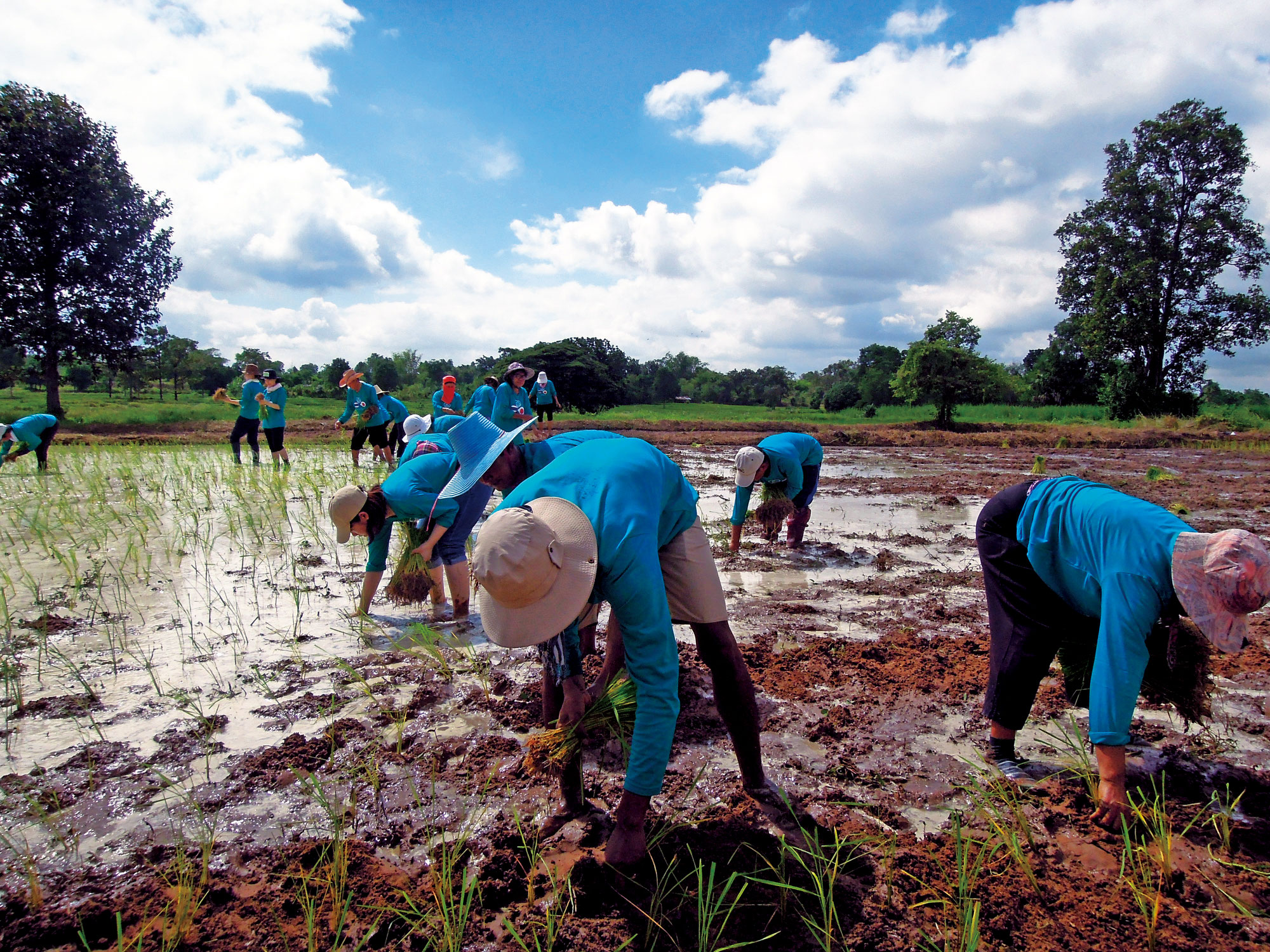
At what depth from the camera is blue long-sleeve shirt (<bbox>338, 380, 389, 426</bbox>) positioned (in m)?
9.42

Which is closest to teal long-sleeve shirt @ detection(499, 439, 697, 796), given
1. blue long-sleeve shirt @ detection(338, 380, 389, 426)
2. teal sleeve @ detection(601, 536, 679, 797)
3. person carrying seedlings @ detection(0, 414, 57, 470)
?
teal sleeve @ detection(601, 536, 679, 797)

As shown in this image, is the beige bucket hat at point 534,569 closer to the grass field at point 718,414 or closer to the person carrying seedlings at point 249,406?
the person carrying seedlings at point 249,406

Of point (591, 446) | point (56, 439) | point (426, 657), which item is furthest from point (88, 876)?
point (56, 439)

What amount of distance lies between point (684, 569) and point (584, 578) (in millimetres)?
688

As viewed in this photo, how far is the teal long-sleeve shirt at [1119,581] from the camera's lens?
200 cm

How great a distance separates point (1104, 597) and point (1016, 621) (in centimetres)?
51

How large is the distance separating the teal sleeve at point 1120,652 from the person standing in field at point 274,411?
8.88 meters

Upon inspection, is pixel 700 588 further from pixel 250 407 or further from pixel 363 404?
pixel 250 407

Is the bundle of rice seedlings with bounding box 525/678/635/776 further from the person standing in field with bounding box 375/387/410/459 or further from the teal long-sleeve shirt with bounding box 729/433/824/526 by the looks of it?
the person standing in field with bounding box 375/387/410/459

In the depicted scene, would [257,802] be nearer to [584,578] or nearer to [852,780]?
[584,578]

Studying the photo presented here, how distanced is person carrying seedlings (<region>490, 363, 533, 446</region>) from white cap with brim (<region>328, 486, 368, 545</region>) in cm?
467

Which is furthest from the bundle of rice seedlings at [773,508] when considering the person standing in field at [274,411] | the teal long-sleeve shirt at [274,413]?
the teal long-sleeve shirt at [274,413]

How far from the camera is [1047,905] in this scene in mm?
1972

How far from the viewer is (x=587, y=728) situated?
2172 mm
